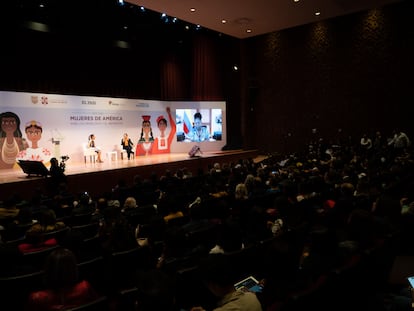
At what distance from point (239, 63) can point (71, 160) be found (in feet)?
32.0

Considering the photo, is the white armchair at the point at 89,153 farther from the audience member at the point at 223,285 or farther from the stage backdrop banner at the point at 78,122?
the audience member at the point at 223,285

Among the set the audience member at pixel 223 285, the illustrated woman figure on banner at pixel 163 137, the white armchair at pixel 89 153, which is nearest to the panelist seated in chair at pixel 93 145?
the white armchair at pixel 89 153

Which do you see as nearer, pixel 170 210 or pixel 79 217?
pixel 170 210

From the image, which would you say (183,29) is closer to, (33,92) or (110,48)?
(110,48)

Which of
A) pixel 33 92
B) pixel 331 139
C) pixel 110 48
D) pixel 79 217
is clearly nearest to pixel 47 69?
pixel 33 92

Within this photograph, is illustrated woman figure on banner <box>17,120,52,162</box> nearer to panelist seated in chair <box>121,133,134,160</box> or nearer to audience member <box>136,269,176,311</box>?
panelist seated in chair <box>121,133,134,160</box>

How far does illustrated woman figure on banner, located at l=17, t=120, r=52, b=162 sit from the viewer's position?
429 inches

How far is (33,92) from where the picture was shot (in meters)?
11.0

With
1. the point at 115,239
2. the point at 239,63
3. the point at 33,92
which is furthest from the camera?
the point at 239,63

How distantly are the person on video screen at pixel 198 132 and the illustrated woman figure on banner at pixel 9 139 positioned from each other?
7284mm

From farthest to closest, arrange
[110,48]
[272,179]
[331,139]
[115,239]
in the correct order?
[331,139], [110,48], [272,179], [115,239]

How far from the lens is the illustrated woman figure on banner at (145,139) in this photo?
1470 cm

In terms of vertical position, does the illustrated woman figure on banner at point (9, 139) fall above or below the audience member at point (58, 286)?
above

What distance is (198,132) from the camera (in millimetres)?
15945
